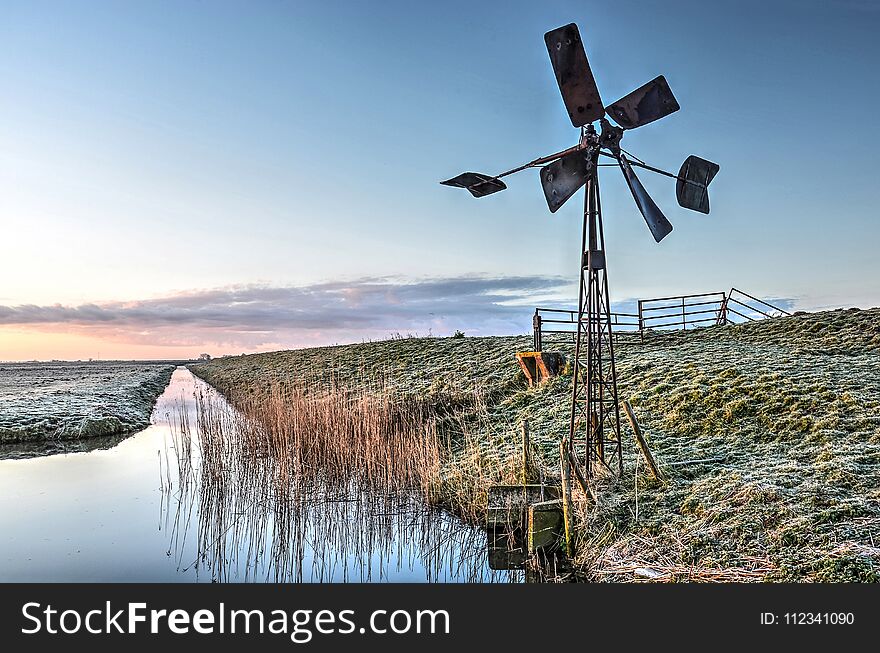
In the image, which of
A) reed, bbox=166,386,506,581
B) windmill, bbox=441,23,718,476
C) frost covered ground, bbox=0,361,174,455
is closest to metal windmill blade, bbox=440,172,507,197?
windmill, bbox=441,23,718,476

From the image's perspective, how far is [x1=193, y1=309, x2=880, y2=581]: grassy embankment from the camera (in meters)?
6.18

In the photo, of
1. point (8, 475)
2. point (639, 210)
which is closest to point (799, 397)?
point (639, 210)

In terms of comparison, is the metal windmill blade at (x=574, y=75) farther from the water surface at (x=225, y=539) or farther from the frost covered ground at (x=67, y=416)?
the frost covered ground at (x=67, y=416)

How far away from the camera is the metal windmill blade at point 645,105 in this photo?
300 inches

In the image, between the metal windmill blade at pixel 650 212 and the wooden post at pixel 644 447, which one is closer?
the wooden post at pixel 644 447

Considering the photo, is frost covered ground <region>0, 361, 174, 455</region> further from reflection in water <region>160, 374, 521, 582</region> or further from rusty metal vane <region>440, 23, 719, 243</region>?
rusty metal vane <region>440, 23, 719, 243</region>

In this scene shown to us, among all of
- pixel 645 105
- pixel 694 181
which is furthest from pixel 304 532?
pixel 645 105

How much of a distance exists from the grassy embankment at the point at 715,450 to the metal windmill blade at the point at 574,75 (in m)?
4.73

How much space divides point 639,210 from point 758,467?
4.11 metres

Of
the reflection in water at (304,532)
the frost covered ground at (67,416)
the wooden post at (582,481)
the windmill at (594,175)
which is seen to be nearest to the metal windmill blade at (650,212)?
the windmill at (594,175)

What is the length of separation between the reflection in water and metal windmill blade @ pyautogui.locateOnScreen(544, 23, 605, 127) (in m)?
5.75

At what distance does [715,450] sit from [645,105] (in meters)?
5.64

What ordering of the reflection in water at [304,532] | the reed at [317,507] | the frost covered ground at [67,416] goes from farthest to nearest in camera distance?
the frost covered ground at [67,416] → the reed at [317,507] → the reflection in water at [304,532]
